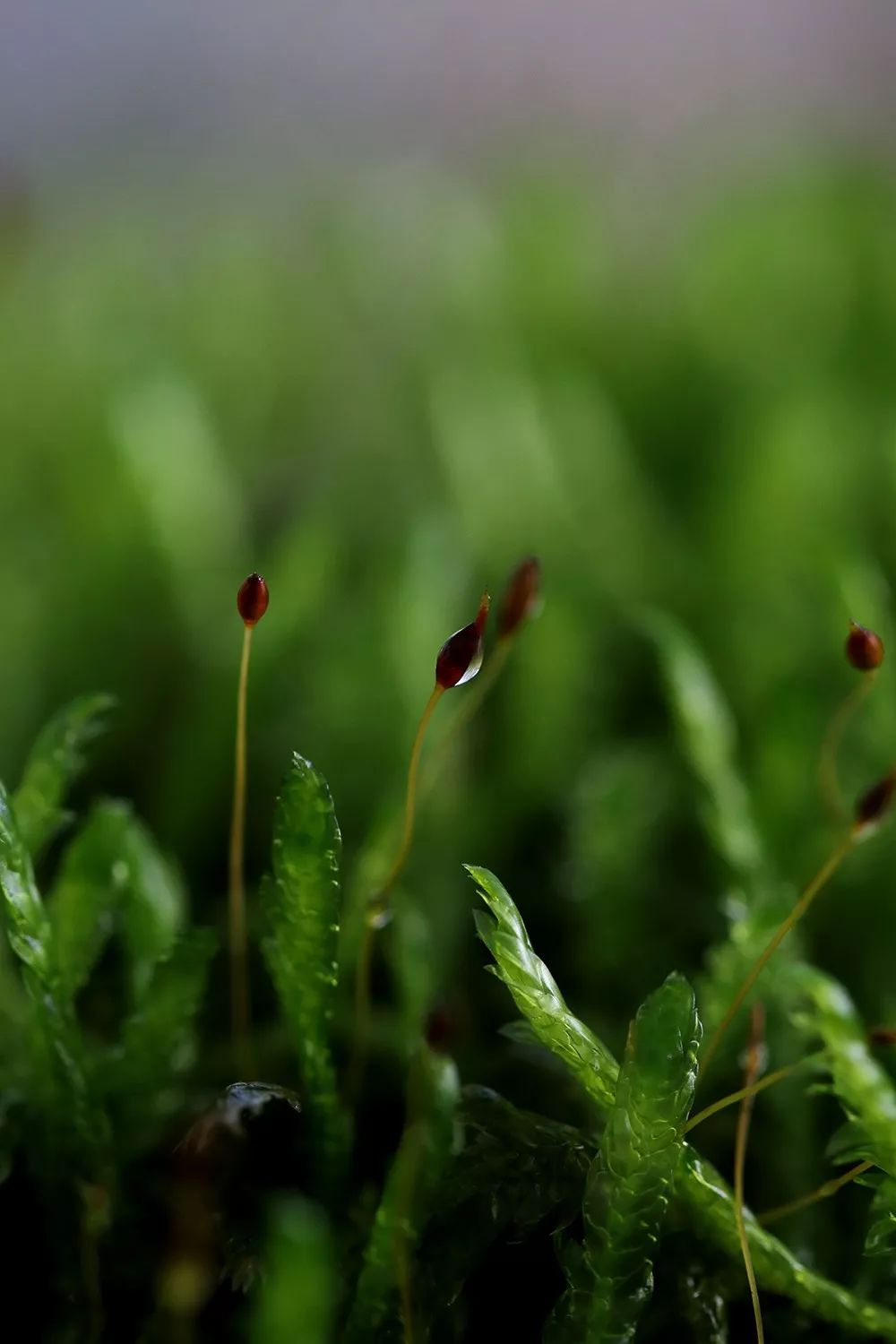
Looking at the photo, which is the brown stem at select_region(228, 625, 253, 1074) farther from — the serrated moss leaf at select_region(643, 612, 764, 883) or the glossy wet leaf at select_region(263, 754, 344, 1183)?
the serrated moss leaf at select_region(643, 612, 764, 883)

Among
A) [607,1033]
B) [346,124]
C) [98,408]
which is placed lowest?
[607,1033]

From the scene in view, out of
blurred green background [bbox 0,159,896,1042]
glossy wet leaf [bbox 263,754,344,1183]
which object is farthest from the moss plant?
blurred green background [bbox 0,159,896,1042]

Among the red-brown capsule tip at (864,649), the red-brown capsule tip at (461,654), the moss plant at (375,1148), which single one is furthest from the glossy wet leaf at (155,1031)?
the red-brown capsule tip at (864,649)

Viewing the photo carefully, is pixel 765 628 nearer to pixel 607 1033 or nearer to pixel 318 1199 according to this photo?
pixel 607 1033

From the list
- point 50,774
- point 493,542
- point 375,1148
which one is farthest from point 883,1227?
point 493,542

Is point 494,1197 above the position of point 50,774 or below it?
below

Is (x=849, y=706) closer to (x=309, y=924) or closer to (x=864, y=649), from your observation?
A: (x=864, y=649)

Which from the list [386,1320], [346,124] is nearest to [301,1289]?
[386,1320]
